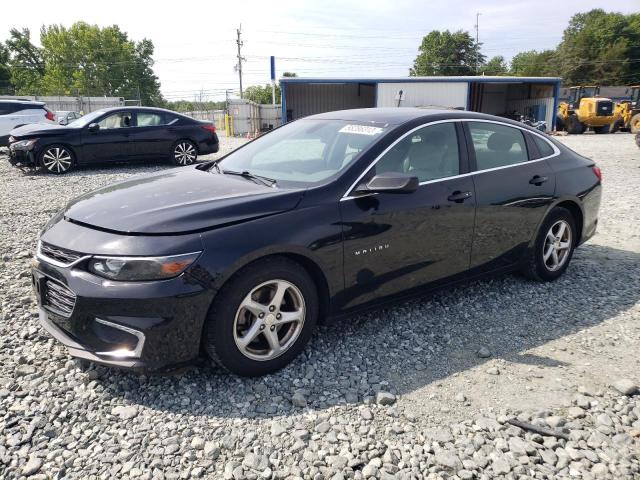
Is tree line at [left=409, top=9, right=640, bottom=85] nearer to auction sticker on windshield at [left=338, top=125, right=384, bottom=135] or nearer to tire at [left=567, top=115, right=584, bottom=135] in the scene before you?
tire at [left=567, top=115, right=584, bottom=135]

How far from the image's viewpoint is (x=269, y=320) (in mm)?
3021

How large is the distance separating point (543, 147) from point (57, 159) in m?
10.5

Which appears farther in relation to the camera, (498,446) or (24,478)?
(498,446)

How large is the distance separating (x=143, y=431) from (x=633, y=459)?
2453mm

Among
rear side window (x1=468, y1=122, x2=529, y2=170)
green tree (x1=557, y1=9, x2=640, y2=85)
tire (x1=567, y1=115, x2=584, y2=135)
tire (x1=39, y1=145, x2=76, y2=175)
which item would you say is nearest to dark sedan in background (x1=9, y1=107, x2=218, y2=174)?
tire (x1=39, y1=145, x2=76, y2=175)

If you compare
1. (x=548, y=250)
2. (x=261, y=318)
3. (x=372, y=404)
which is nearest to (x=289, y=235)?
(x=261, y=318)

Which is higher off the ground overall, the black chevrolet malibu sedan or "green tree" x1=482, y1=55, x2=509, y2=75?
"green tree" x1=482, y1=55, x2=509, y2=75

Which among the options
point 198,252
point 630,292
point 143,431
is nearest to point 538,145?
point 630,292

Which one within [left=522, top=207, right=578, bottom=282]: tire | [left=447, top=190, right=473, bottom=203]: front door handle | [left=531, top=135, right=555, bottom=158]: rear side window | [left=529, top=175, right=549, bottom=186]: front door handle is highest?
[left=531, top=135, right=555, bottom=158]: rear side window

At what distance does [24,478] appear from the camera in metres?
2.31

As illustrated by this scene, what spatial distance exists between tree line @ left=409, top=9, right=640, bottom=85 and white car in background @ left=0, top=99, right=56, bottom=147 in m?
64.0

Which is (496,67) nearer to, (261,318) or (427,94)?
(427,94)

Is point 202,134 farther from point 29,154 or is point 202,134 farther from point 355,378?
point 355,378

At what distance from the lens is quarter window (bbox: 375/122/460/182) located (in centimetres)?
357
